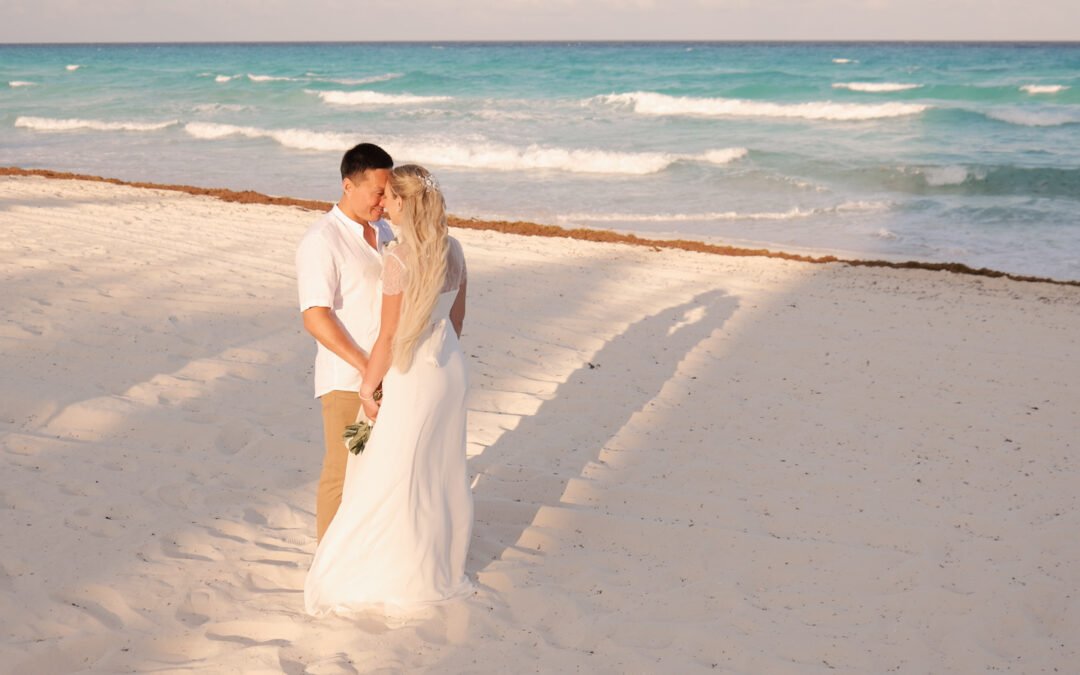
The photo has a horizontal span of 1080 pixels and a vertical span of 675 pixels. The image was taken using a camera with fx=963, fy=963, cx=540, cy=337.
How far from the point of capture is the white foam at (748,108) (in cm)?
3438

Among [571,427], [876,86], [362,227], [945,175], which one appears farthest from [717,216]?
[876,86]

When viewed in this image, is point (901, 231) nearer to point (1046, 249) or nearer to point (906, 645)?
point (1046, 249)

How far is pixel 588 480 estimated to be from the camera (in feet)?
17.3

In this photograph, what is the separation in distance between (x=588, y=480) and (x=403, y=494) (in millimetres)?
1707

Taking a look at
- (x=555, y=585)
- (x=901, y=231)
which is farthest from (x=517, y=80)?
(x=555, y=585)

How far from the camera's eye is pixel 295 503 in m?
4.84

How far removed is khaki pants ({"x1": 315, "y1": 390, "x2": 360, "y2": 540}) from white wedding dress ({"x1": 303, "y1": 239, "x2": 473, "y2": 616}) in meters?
0.17

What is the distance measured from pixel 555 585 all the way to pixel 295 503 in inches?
58.6

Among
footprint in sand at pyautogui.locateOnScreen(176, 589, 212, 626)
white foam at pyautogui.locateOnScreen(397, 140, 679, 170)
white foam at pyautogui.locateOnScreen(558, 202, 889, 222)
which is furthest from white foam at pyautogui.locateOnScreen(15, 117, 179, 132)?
footprint in sand at pyautogui.locateOnScreen(176, 589, 212, 626)

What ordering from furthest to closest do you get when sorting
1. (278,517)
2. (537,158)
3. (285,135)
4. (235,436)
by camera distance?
1. (285,135)
2. (537,158)
3. (235,436)
4. (278,517)

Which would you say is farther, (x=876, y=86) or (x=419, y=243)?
(x=876, y=86)

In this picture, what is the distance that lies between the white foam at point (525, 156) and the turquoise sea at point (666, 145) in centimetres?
7

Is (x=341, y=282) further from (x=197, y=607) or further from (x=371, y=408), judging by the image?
(x=197, y=607)

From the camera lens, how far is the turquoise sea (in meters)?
16.2
